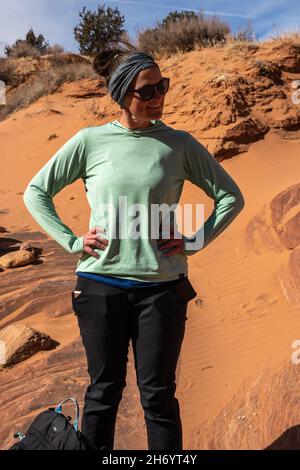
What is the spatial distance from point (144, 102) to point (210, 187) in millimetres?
426

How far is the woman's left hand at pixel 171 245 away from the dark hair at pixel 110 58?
2.39 feet

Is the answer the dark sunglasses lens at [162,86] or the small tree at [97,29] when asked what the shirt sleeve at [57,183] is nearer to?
the dark sunglasses lens at [162,86]

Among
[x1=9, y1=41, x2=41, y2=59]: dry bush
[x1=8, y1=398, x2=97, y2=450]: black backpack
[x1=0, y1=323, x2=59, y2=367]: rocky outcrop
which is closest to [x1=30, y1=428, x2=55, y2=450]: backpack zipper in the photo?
[x1=8, y1=398, x2=97, y2=450]: black backpack

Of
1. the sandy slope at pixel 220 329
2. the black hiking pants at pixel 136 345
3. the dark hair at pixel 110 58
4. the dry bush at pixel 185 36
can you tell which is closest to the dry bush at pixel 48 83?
the dry bush at pixel 185 36

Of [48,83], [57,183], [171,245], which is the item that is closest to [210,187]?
[171,245]

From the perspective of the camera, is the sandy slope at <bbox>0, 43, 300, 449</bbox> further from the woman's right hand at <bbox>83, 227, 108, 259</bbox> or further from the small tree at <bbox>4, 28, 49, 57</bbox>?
the small tree at <bbox>4, 28, 49, 57</bbox>

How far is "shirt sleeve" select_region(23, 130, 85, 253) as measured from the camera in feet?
6.07

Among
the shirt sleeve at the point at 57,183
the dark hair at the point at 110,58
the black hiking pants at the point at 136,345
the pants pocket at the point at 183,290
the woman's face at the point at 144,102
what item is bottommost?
the black hiking pants at the point at 136,345

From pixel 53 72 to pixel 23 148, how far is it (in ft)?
20.8

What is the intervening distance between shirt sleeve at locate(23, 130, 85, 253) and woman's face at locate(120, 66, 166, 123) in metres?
0.23

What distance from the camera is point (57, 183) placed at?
194cm

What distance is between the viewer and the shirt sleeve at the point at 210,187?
73.6 inches

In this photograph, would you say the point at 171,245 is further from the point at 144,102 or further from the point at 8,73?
the point at 8,73
